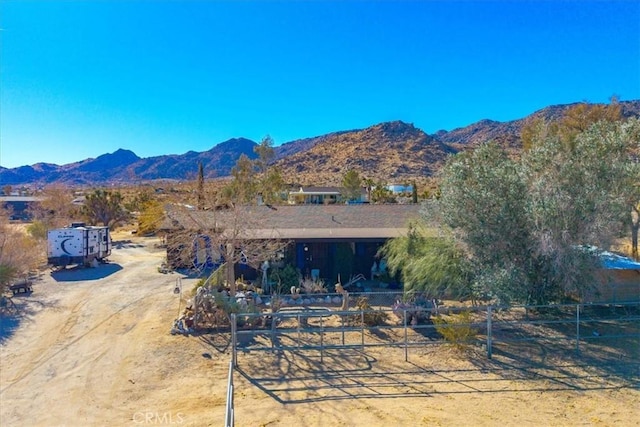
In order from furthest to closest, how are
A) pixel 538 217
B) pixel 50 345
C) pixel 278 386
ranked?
pixel 50 345
pixel 538 217
pixel 278 386

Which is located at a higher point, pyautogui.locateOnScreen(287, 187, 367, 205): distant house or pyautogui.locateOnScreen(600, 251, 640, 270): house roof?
pyautogui.locateOnScreen(287, 187, 367, 205): distant house

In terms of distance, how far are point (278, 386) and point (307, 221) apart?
41.7ft

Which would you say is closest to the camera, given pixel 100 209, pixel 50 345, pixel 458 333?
pixel 458 333

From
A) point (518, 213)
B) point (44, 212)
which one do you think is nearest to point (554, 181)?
point (518, 213)

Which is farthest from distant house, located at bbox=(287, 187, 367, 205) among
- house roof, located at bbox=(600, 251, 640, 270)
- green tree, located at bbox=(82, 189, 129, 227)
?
house roof, located at bbox=(600, 251, 640, 270)

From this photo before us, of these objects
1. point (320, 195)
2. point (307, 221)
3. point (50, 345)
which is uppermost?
point (320, 195)

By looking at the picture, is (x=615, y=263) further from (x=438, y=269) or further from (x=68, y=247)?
(x=68, y=247)

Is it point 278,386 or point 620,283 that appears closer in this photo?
point 278,386

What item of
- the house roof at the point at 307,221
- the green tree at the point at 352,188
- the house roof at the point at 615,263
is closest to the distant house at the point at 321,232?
the house roof at the point at 307,221

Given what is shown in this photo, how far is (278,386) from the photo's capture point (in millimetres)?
9703

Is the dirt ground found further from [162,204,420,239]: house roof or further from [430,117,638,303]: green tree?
[162,204,420,239]: house roof

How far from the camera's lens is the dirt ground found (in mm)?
8328

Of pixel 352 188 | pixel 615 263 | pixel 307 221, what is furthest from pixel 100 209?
pixel 615 263

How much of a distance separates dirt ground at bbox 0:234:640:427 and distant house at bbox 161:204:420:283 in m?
5.04
